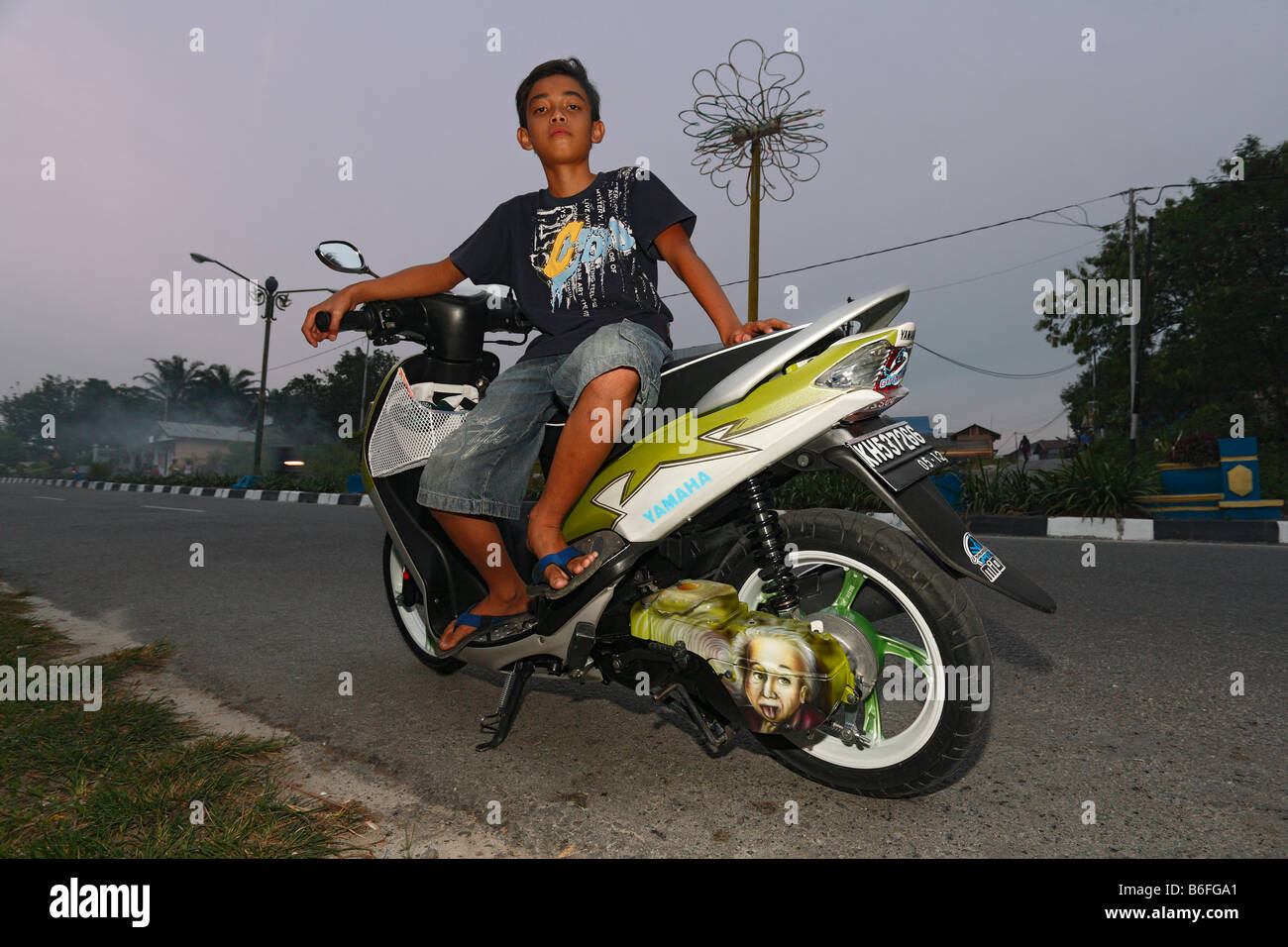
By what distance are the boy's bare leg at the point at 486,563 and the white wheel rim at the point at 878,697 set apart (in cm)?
80

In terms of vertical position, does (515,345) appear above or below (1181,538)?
above

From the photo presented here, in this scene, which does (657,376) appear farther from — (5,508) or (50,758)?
(5,508)

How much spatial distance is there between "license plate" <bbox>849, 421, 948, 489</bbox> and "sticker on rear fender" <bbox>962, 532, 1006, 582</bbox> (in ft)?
0.55

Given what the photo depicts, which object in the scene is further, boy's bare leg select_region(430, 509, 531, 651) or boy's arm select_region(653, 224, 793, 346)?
boy's bare leg select_region(430, 509, 531, 651)

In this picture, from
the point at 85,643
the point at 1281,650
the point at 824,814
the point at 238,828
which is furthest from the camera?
the point at 85,643

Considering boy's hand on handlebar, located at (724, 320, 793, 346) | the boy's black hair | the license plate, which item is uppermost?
the boy's black hair

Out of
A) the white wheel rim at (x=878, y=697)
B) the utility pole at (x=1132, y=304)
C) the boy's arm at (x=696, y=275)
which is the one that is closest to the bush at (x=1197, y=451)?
the boy's arm at (x=696, y=275)

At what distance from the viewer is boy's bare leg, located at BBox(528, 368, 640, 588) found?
1855 mm

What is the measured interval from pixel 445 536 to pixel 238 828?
3.73ft

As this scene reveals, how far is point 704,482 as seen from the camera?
5.62 feet

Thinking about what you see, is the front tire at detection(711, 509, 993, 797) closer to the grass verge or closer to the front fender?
the front fender

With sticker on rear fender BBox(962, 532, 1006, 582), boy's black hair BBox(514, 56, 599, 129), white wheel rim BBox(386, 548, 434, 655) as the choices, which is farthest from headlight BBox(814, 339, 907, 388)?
white wheel rim BBox(386, 548, 434, 655)

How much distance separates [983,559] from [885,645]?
0.36 m
